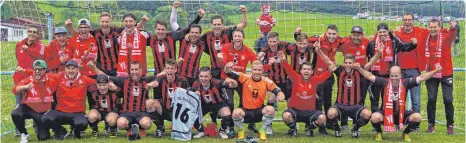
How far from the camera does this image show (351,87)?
9.73m

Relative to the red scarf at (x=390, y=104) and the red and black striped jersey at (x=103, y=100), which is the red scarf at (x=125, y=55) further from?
the red scarf at (x=390, y=104)

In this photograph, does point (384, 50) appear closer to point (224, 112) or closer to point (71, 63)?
point (224, 112)

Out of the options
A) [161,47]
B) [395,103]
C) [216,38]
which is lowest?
[395,103]

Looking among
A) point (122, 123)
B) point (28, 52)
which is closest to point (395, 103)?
point (122, 123)

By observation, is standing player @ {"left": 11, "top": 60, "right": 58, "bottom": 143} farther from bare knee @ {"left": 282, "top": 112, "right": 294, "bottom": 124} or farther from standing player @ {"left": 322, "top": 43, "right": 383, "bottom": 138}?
standing player @ {"left": 322, "top": 43, "right": 383, "bottom": 138}

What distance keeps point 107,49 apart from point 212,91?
1753 millimetres

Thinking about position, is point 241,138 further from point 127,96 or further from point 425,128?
point 425,128

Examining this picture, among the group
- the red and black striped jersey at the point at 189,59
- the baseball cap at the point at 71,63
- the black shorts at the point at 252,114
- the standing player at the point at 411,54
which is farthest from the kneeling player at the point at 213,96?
the standing player at the point at 411,54

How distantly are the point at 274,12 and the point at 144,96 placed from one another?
3.20 meters

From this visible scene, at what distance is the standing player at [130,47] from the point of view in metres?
10.1

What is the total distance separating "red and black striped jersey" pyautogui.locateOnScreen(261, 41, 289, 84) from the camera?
10188mm

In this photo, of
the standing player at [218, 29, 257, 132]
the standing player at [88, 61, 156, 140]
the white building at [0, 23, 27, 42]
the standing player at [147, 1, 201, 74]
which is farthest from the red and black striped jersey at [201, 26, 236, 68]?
the white building at [0, 23, 27, 42]

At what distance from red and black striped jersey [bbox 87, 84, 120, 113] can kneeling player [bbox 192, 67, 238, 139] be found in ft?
3.75

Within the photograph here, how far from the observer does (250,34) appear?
12.4 meters
